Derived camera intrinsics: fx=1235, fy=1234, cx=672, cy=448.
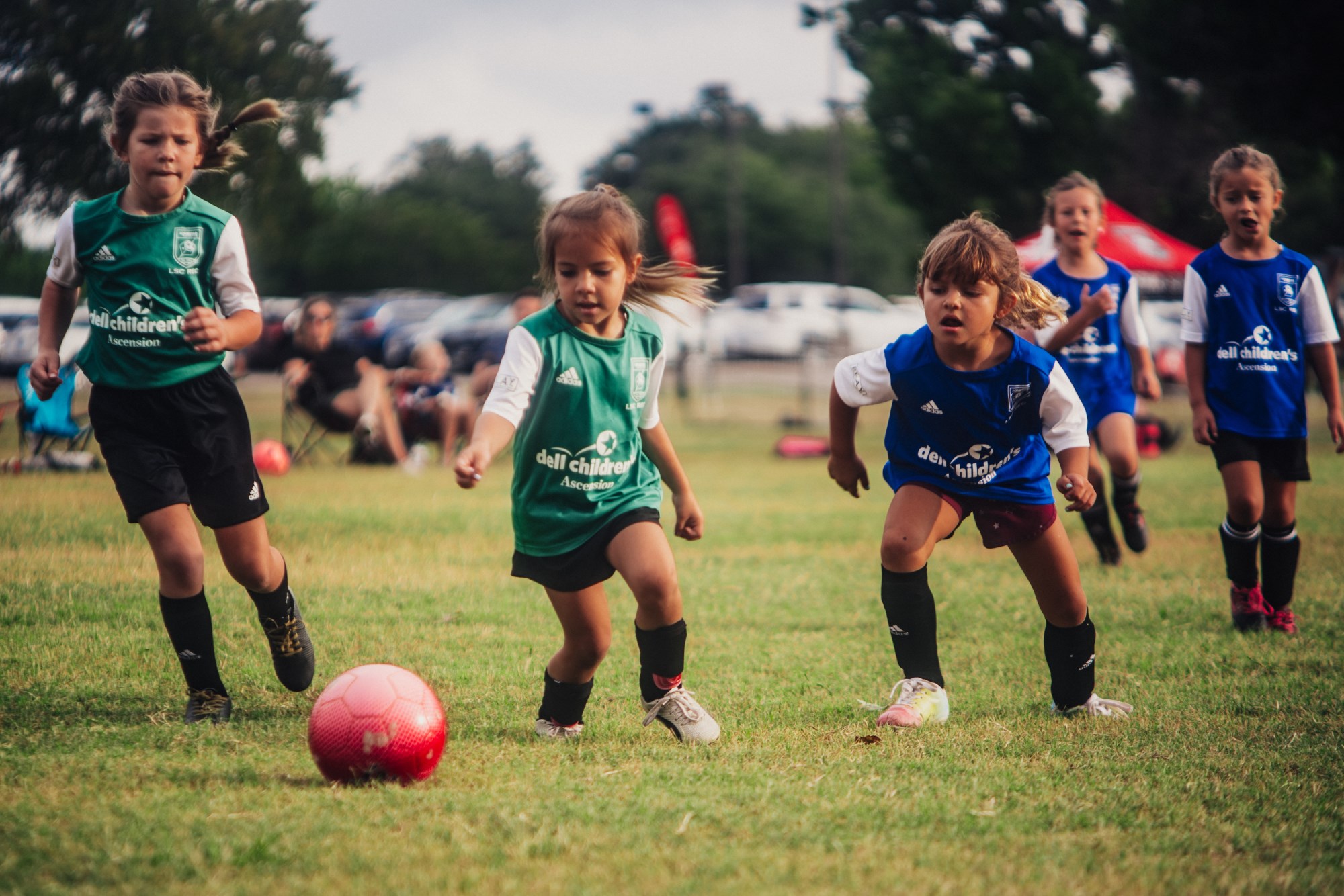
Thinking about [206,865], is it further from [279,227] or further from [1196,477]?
[279,227]

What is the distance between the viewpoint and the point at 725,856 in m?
2.99

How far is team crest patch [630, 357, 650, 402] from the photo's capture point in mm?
4047

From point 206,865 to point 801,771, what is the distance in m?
1.70

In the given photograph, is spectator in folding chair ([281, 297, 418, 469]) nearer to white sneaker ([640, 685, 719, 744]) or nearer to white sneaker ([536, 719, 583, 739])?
white sneaker ([536, 719, 583, 739])

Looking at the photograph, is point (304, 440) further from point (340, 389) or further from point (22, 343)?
point (22, 343)

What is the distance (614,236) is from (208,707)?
84.3 inches

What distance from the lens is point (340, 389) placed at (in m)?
13.0

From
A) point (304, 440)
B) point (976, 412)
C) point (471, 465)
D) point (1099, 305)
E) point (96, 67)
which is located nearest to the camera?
point (471, 465)

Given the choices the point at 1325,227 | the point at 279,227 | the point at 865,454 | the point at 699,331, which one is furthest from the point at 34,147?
the point at 1325,227

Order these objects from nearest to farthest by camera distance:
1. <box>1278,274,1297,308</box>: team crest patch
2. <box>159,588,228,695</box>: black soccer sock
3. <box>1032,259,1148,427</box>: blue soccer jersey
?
1. <box>159,588,228,695</box>: black soccer sock
2. <box>1278,274,1297,308</box>: team crest patch
3. <box>1032,259,1148,427</box>: blue soccer jersey

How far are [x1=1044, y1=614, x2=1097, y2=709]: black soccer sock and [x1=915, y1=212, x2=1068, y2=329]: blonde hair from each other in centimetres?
112

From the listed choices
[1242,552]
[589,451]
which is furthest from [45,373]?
[1242,552]

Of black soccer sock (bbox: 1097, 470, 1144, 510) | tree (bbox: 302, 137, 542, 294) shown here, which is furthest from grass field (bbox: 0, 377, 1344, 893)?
tree (bbox: 302, 137, 542, 294)

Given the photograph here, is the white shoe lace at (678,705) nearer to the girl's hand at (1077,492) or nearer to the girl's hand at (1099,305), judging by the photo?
the girl's hand at (1077,492)
